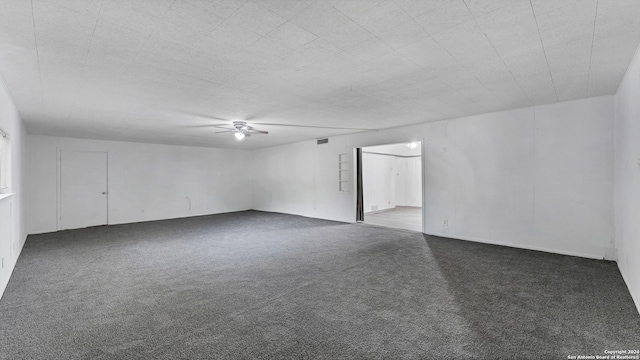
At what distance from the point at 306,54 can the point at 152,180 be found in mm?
8140

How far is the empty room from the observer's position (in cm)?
218

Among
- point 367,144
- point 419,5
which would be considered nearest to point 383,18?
point 419,5

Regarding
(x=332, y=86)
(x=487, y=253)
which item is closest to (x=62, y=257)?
(x=332, y=86)

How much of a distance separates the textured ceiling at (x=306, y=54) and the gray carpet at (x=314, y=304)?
7.83 feet

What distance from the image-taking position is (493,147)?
5.36m

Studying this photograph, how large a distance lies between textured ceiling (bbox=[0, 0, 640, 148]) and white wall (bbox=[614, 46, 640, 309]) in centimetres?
26

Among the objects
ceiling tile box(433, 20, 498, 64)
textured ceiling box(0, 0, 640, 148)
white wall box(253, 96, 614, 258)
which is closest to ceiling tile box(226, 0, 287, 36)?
textured ceiling box(0, 0, 640, 148)

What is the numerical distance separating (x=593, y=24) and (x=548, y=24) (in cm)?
34

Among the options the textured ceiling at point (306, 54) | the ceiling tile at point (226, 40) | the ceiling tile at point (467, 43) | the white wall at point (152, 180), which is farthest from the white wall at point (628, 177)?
the white wall at point (152, 180)

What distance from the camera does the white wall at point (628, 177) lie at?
2939 mm

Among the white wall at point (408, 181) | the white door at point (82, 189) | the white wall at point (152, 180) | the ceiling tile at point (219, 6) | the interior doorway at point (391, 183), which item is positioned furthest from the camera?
the white wall at point (408, 181)

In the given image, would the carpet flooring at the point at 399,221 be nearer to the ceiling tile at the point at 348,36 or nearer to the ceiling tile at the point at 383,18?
the ceiling tile at the point at 348,36

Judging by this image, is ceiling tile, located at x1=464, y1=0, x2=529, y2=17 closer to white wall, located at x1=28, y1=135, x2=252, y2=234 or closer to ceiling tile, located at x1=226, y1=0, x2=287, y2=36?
ceiling tile, located at x1=226, y1=0, x2=287, y2=36

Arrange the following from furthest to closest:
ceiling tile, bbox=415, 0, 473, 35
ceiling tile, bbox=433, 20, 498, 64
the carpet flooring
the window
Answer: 1. the carpet flooring
2. the window
3. ceiling tile, bbox=433, 20, 498, 64
4. ceiling tile, bbox=415, 0, 473, 35
